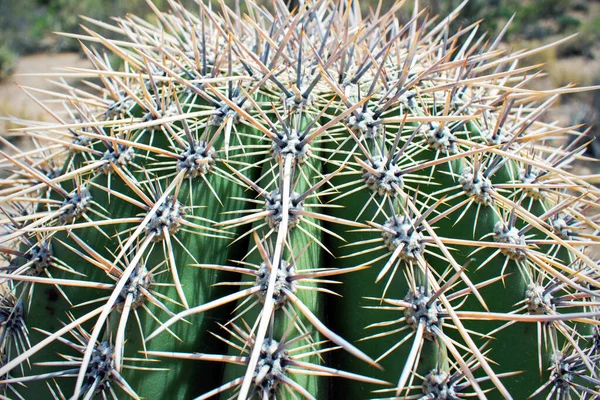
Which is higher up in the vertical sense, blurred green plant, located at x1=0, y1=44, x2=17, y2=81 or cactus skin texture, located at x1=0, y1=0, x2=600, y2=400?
blurred green plant, located at x1=0, y1=44, x2=17, y2=81

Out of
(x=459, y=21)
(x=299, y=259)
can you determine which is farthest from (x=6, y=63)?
(x=299, y=259)

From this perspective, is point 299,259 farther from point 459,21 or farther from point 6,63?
point 6,63

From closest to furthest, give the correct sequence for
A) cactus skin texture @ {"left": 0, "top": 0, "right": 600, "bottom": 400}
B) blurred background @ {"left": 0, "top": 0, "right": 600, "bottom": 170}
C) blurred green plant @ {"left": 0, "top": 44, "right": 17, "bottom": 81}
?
cactus skin texture @ {"left": 0, "top": 0, "right": 600, "bottom": 400} → blurred background @ {"left": 0, "top": 0, "right": 600, "bottom": 170} → blurred green plant @ {"left": 0, "top": 44, "right": 17, "bottom": 81}

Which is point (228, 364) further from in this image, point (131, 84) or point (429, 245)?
point (131, 84)

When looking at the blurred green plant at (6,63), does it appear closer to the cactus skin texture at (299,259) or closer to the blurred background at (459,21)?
the blurred background at (459,21)

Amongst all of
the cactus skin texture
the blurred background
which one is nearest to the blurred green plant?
the blurred background

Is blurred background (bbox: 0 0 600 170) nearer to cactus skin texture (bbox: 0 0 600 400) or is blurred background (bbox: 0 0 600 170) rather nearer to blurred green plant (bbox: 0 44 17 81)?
blurred green plant (bbox: 0 44 17 81)
